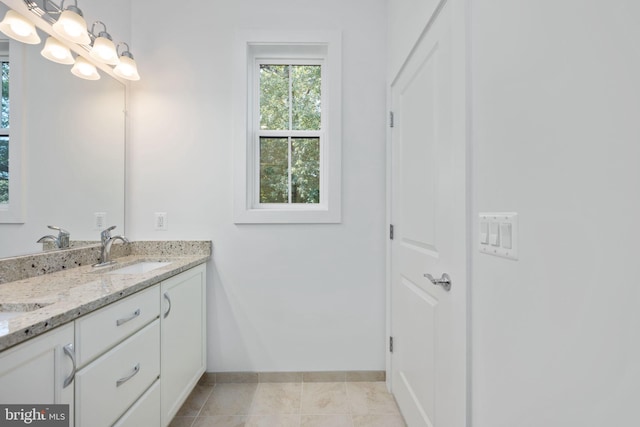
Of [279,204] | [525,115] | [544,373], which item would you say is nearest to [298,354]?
[279,204]

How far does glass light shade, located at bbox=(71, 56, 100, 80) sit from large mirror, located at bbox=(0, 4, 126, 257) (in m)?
0.03

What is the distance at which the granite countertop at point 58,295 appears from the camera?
715mm

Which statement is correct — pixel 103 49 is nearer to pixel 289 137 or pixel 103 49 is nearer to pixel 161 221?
pixel 161 221

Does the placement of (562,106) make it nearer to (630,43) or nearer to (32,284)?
(630,43)

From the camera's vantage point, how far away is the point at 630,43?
466 mm

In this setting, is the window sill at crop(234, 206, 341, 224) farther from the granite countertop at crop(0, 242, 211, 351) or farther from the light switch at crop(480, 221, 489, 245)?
the light switch at crop(480, 221, 489, 245)

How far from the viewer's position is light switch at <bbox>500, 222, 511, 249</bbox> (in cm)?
75

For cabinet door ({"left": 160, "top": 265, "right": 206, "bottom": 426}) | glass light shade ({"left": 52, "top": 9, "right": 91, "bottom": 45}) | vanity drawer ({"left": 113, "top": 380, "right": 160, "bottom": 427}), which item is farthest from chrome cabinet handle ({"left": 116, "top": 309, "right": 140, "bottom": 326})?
glass light shade ({"left": 52, "top": 9, "right": 91, "bottom": 45})

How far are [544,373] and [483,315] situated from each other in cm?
23

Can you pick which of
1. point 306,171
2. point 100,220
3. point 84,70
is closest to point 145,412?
point 100,220

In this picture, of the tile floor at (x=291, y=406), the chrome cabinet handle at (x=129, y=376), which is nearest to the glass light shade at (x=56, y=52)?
the chrome cabinet handle at (x=129, y=376)

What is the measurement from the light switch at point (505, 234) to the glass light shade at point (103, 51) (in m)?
2.13

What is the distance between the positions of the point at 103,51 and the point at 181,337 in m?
1.67

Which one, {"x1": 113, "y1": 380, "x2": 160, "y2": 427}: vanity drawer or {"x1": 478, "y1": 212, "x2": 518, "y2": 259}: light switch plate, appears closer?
{"x1": 478, "y1": 212, "x2": 518, "y2": 259}: light switch plate
